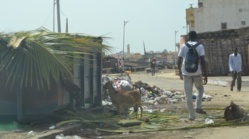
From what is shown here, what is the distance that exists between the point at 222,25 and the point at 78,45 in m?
50.8

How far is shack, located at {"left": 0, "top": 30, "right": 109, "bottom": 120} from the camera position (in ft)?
27.5

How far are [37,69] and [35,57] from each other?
9.4 inches

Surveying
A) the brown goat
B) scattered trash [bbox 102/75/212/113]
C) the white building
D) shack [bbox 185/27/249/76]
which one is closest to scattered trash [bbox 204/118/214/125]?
the brown goat

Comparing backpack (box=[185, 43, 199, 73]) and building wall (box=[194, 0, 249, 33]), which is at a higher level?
building wall (box=[194, 0, 249, 33])

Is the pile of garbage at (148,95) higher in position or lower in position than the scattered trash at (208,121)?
higher

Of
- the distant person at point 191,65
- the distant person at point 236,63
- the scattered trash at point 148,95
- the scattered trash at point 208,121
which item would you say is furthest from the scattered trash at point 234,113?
the distant person at point 236,63

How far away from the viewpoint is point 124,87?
13.1 metres

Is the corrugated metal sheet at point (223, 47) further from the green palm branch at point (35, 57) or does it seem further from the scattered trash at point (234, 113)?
the green palm branch at point (35, 57)

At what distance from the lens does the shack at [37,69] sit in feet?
27.5

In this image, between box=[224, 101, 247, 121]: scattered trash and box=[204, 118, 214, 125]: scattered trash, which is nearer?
box=[204, 118, 214, 125]: scattered trash

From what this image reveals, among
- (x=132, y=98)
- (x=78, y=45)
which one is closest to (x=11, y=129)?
(x=78, y=45)

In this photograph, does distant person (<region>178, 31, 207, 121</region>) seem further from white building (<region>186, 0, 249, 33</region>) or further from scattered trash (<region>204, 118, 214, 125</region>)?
white building (<region>186, 0, 249, 33</region>)

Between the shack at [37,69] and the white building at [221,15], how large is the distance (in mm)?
48494

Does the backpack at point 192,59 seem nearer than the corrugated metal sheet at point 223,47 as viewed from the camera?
Yes
